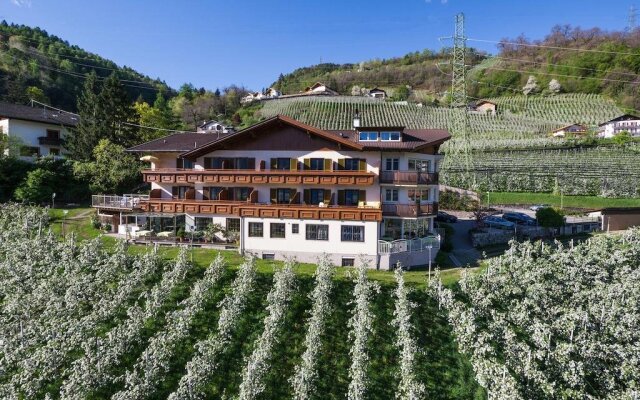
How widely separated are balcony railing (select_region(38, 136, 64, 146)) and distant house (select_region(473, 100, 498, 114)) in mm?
98588

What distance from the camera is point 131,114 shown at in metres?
54.8

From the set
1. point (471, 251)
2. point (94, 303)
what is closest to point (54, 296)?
point (94, 303)

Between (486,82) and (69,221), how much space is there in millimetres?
140266

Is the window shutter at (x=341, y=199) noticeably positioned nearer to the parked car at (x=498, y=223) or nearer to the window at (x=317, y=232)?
the window at (x=317, y=232)

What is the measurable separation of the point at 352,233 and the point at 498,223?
61.9 feet

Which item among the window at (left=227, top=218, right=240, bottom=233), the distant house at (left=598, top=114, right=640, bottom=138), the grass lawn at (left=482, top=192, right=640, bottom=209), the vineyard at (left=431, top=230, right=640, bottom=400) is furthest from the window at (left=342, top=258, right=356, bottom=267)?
the distant house at (left=598, top=114, right=640, bottom=138)

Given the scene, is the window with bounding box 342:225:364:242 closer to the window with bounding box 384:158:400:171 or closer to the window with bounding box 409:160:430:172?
the window with bounding box 384:158:400:171

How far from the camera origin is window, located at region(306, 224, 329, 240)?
29859mm

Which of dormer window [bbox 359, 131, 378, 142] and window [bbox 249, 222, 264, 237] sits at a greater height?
dormer window [bbox 359, 131, 378, 142]

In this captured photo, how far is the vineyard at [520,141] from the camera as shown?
2406 inches

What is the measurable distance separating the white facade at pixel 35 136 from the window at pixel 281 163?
112 ft

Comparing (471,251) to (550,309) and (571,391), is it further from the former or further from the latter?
(571,391)

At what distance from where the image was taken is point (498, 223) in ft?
132

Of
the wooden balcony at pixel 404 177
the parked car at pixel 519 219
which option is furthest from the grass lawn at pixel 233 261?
the parked car at pixel 519 219
